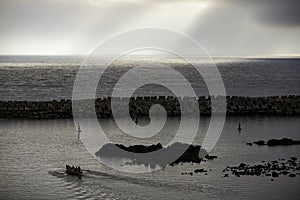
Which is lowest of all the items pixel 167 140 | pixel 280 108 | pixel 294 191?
pixel 294 191

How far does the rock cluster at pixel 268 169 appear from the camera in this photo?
31203 millimetres

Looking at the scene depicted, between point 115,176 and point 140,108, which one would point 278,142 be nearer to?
point 115,176

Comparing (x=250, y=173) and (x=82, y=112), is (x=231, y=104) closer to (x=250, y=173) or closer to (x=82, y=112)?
(x=82, y=112)

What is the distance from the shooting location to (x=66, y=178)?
30.2 metres

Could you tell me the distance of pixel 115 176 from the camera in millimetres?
30688

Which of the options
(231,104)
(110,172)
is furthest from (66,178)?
(231,104)

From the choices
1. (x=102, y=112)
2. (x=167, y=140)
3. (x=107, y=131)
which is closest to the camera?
(x=167, y=140)

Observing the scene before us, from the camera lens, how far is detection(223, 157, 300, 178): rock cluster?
1228 inches

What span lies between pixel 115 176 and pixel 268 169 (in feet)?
28.4

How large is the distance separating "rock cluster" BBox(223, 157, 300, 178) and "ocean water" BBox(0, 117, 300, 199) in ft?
1.99

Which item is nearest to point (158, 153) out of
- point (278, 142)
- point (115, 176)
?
point (115, 176)

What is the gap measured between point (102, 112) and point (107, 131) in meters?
9.65

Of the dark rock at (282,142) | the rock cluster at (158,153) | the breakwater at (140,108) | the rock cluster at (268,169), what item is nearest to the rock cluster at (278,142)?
the dark rock at (282,142)

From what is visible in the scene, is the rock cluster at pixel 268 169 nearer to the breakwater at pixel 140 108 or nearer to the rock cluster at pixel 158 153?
the rock cluster at pixel 158 153
